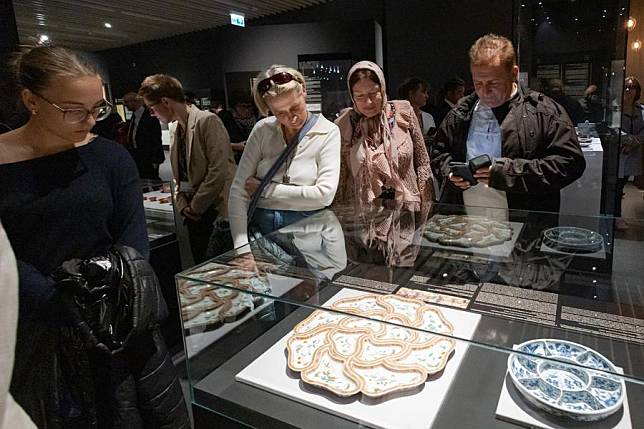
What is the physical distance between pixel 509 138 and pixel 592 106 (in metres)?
2.14

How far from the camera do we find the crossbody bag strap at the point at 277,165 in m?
2.09

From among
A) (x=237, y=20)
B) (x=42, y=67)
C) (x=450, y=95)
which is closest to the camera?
(x=42, y=67)

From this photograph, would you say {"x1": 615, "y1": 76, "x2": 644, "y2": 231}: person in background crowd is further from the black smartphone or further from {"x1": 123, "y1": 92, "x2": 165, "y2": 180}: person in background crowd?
{"x1": 123, "y1": 92, "x2": 165, "y2": 180}: person in background crowd

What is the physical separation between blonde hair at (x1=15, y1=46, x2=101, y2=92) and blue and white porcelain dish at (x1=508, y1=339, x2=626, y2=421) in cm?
134

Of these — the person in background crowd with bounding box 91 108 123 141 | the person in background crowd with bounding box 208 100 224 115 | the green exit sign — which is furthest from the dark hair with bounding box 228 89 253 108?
the person in background crowd with bounding box 91 108 123 141

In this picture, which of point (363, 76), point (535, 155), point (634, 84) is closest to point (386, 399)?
point (535, 155)

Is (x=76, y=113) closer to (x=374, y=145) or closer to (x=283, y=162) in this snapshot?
(x=283, y=162)

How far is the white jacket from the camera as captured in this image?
6.70 ft

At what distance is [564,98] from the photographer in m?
3.71

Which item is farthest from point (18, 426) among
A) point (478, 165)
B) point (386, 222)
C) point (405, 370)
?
point (478, 165)

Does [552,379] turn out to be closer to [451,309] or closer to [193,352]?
[451,309]

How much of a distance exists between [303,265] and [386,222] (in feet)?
1.76

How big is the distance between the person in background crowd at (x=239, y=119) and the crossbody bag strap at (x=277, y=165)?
242 cm

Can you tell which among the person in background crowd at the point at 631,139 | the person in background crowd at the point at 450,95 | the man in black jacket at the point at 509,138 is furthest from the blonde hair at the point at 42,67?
the person in background crowd at the point at 631,139
